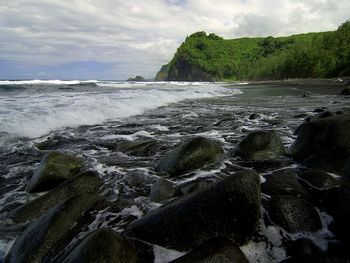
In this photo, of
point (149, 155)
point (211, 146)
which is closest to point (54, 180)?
point (149, 155)

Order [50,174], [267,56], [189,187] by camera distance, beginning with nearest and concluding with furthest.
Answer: [189,187]
[50,174]
[267,56]

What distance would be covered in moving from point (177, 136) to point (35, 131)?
4237 mm

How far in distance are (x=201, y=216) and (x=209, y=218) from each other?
84 mm

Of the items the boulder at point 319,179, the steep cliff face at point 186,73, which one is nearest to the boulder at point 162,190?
the boulder at point 319,179

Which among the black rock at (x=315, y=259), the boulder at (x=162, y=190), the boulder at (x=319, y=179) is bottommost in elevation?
the boulder at (x=162, y=190)

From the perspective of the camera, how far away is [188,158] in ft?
18.2

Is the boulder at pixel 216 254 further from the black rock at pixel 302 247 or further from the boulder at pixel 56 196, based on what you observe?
the boulder at pixel 56 196

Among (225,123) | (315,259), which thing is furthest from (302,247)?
(225,123)

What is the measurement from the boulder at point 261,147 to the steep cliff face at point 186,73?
130 m

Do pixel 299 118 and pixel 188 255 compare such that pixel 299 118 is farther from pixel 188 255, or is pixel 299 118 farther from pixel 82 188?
pixel 188 255

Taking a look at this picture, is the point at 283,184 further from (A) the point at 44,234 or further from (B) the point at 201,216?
(A) the point at 44,234

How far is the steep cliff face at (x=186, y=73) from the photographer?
138m

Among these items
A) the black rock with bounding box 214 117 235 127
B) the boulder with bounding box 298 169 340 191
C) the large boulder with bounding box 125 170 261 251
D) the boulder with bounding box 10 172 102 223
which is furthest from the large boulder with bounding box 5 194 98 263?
the black rock with bounding box 214 117 235 127

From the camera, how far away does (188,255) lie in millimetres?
2773
